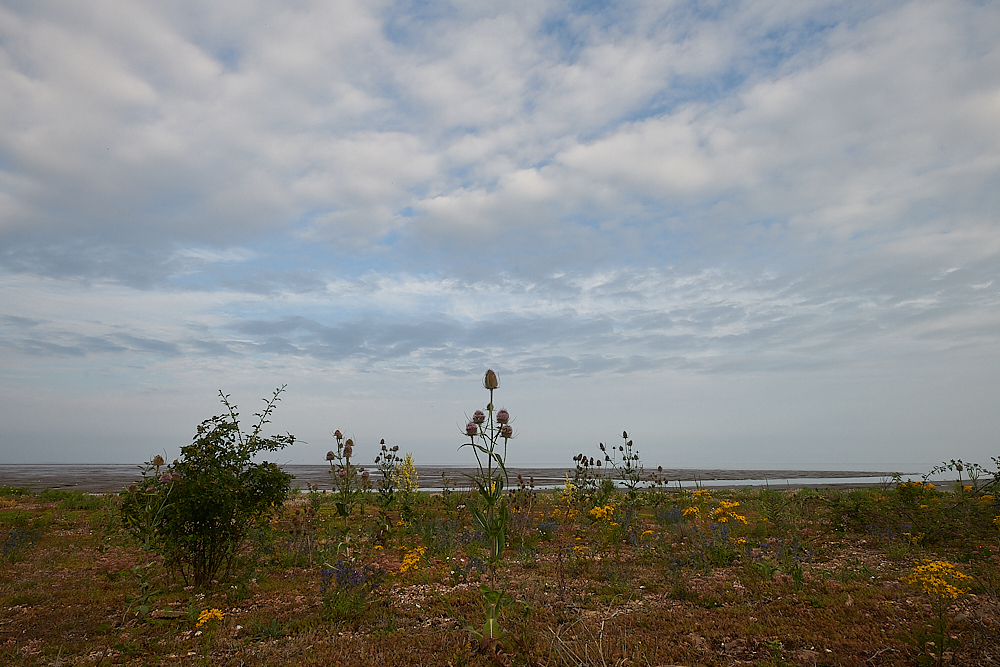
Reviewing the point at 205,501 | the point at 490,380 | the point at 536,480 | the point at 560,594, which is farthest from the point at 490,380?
the point at 536,480

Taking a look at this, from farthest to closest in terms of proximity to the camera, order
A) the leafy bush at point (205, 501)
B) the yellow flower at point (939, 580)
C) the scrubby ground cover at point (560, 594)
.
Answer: the leafy bush at point (205, 501) < the scrubby ground cover at point (560, 594) < the yellow flower at point (939, 580)

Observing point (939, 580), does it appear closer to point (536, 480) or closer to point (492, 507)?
point (492, 507)

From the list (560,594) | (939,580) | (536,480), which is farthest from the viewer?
(536,480)

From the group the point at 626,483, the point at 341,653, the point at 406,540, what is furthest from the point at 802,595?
the point at 406,540

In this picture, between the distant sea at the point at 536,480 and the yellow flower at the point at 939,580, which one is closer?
the yellow flower at the point at 939,580

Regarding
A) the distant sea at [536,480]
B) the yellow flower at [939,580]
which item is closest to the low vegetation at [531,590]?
the yellow flower at [939,580]

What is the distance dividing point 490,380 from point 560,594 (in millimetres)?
3054

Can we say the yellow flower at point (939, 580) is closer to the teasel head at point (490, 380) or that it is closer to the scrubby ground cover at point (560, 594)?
the scrubby ground cover at point (560, 594)

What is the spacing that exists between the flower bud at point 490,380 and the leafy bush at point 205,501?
4426mm

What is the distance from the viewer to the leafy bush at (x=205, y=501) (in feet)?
23.3

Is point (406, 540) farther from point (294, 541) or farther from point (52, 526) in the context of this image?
point (52, 526)

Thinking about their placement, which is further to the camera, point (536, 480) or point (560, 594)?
point (536, 480)

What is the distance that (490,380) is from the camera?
5.17 meters

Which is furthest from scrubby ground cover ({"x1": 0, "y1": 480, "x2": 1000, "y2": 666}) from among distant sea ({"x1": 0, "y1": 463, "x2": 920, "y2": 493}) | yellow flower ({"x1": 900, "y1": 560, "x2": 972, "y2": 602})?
distant sea ({"x1": 0, "y1": 463, "x2": 920, "y2": 493})
